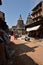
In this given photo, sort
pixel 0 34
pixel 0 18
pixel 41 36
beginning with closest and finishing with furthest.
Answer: pixel 0 34
pixel 0 18
pixel 41 36

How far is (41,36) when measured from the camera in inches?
1102

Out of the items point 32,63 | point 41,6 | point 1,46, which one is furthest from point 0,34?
point 41,6

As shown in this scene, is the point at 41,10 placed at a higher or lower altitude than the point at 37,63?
lower

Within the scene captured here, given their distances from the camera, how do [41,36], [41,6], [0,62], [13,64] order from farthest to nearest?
[41,6]
[41,36]
[13,64]
[0,62]

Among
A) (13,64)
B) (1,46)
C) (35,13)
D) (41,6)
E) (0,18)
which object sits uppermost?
(0,18)

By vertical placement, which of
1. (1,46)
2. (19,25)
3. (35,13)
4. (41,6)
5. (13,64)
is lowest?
(19,25)

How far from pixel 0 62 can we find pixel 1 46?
1.03m

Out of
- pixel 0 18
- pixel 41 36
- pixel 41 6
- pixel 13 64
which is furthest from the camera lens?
pixel 41 6

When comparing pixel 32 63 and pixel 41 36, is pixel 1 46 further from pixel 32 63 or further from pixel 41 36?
pixel 41 36

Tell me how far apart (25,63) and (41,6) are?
131 feet

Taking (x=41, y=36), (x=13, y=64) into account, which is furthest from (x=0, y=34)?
(x=41, y=36)

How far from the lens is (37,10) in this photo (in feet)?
168

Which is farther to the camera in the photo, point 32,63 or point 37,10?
point 37,10

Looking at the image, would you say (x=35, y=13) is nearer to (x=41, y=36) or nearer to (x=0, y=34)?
(x=41, y=36)
